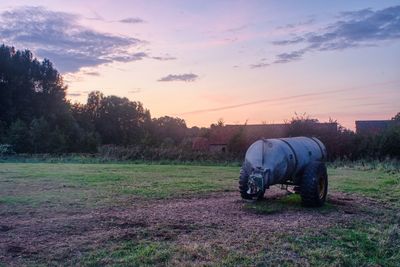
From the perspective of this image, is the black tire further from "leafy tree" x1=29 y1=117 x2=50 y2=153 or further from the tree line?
"leafy tree" x1=29 y1=117 x2=50 y2=153

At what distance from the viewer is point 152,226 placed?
28.5 ft

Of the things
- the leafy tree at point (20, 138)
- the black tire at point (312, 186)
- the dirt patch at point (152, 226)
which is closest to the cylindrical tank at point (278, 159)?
the black tire at point (312, 186)

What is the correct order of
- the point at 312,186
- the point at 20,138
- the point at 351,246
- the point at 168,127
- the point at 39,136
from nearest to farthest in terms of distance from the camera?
the point at 351,246, the point at 312,186, the point at 20,138, the point at 39,136, the point at 168,127

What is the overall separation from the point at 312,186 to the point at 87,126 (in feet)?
200

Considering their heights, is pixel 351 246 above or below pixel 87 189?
below

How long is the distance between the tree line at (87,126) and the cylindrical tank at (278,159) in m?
22.5

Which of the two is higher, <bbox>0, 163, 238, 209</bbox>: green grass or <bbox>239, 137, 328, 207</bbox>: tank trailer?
<bbox>239, 137, 328, 207</bbox>: tank trailer

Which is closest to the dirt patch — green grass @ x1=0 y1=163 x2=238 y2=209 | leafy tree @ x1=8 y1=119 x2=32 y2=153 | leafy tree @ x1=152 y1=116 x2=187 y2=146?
green grass @ x1=0 y1=163 x2=238 y2=209

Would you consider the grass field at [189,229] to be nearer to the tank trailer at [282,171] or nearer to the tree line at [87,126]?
the tank trailer at [282,171]

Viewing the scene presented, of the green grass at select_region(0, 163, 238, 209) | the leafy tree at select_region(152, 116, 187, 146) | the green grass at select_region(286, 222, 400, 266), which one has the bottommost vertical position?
the green grass at select_region(286, 222, 400, 266)

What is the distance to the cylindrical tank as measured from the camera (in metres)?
11.7

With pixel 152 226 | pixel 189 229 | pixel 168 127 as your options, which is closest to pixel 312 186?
pixel 189 229

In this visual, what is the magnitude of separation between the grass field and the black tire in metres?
0.29

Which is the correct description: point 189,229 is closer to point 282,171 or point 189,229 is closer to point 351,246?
point 351,246
